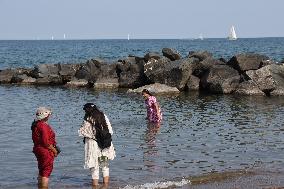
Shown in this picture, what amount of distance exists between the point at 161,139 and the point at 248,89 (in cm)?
1687

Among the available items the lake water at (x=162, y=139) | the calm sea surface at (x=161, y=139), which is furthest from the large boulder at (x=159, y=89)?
the lake water at (x=162, y=139)

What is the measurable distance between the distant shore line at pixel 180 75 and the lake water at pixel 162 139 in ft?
7.13

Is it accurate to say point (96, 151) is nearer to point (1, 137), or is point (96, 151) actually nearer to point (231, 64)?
point (1, 137)

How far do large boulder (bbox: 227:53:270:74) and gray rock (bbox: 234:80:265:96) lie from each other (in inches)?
78.8

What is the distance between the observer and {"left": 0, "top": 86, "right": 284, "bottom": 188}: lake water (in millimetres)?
14531

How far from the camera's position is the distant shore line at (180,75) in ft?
117

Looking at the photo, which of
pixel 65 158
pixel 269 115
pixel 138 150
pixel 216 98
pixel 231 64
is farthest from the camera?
pixel 231 64

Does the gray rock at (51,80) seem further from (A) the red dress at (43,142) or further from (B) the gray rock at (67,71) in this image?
(A) the red dress at (43,142)

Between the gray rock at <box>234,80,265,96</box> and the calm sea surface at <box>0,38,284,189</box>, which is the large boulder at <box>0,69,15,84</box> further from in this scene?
the gray rock at <box>234,80,265,96</box>

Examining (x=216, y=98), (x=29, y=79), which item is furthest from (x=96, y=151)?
(x=29, y=79)

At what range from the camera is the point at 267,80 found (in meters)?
35.4

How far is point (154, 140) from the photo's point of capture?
19.4m

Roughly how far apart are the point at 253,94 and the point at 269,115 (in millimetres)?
9162

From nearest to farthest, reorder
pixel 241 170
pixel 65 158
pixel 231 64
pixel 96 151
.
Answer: pixel 96 151 < pixel 241 170 < pixel 65 158 < pixel 231 64
